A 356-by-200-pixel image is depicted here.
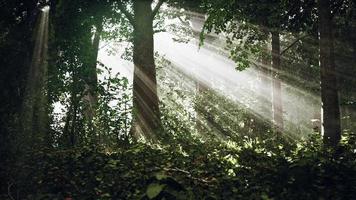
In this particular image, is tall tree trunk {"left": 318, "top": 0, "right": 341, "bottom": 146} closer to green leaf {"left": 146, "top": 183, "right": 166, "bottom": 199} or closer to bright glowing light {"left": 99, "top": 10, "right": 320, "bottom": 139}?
green leaf {"left": 146, "top": 183, "right": 166, "bottom": 199}

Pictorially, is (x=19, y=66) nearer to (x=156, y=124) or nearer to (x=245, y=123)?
(x=156, y=124)

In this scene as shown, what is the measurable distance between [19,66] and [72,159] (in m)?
2.27

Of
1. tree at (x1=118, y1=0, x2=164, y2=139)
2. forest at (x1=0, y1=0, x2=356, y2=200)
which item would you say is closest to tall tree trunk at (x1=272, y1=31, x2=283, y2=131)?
forest at (x1=0, y1=0, x2=356, y2=200)

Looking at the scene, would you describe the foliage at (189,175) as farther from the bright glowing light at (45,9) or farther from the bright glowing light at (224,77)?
the bright glowing light at (224,77)

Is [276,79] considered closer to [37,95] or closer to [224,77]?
[37,95]

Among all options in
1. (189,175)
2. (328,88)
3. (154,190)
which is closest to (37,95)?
(189,175)

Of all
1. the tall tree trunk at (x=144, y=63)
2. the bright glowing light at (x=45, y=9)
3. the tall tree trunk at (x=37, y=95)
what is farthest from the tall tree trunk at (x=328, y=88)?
the bright glowing light at (x=45, y=9)

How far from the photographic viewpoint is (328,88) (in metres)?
9.61

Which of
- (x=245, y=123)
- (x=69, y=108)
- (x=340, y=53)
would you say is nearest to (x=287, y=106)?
(x=340, y=53)

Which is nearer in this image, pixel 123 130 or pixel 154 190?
pixel 154 190

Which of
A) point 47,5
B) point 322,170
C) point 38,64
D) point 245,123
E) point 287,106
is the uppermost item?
point 47,5

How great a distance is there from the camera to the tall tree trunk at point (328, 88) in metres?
9.50

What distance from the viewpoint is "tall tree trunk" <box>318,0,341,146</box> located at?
9500 mm

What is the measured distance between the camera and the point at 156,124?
13648mm
